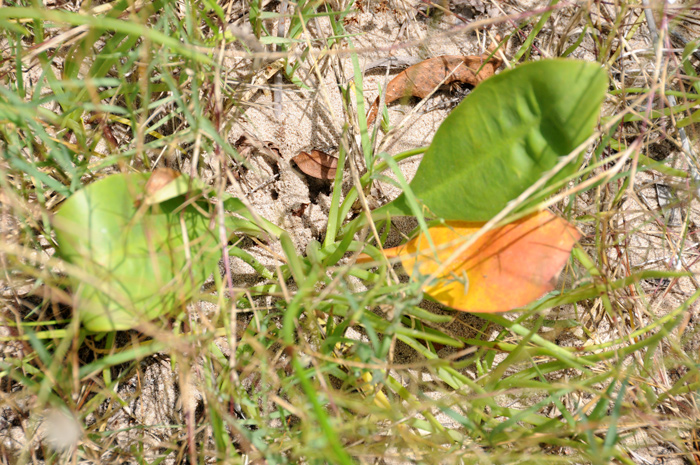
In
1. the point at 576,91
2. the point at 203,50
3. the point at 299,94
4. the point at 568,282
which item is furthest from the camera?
the point at 299,94

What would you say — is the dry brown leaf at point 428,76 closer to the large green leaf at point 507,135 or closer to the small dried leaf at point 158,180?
the large green leaf at point 507,135

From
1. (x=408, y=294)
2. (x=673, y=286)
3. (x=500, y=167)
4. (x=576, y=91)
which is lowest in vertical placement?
(x=673, y=286)

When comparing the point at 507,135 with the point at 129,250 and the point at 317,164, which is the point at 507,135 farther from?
the point at 129,250

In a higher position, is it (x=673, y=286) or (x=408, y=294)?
(x=408, y=294)

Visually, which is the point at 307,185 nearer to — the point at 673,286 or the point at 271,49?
the point at 271,49

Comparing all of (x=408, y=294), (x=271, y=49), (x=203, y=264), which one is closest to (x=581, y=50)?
(x=271, y=49)

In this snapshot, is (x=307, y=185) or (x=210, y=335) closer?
(x=210, y=335)

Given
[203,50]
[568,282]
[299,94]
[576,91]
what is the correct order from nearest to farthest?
[576,91] < [203,50] < [568,282] < [299,94]
